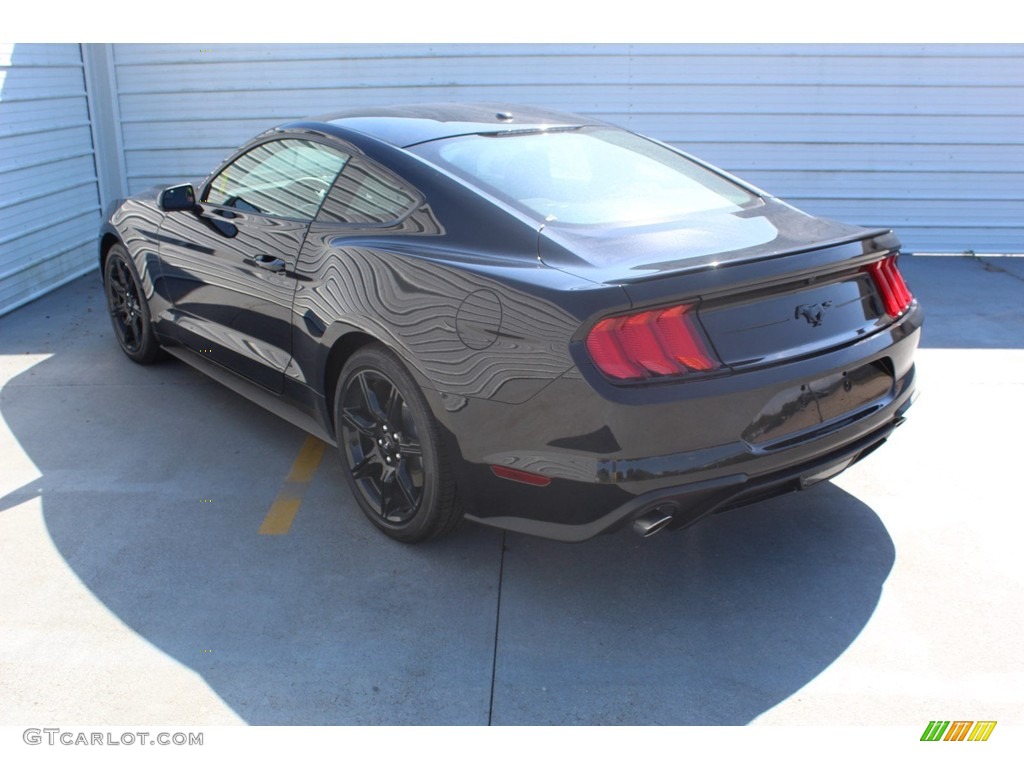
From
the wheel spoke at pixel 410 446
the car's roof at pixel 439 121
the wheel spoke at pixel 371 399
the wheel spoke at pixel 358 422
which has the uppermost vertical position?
the car's roof at pixel 439 121

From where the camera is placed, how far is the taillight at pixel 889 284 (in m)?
3.37

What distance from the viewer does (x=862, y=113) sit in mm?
8531

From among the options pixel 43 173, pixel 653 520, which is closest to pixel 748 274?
pixel 653 520

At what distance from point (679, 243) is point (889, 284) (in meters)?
0.85

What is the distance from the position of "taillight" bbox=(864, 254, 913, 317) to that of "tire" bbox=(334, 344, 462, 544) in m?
1.61

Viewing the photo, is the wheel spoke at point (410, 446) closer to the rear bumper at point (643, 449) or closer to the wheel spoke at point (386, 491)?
the wheel spoke at point (386, 491)

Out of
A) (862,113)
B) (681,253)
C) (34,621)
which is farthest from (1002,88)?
(34,621)

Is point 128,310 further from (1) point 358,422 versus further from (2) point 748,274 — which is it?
(2) point 748,274

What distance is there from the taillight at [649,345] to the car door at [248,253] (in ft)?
5.29

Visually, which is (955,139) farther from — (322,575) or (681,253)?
(322,575)

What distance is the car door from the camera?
402 cm

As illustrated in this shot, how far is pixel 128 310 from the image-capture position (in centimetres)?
559

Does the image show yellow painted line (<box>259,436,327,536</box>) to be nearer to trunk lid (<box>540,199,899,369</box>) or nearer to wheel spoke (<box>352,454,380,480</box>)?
wheel spoke (<box>352,454,380,480</box>)

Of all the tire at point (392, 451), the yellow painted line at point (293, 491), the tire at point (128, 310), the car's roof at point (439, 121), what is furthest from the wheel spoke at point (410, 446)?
the tire at point (128, 310)
